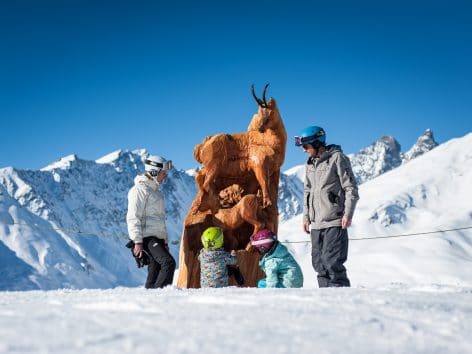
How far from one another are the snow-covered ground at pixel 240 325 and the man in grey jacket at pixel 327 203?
1.83m

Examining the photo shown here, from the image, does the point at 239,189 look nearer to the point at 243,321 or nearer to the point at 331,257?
the point at 331,257

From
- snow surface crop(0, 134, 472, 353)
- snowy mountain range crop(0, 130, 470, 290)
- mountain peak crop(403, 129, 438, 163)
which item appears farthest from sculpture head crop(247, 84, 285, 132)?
mountain peak crop(403, 129, 438, 163)

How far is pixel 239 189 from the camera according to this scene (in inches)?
274

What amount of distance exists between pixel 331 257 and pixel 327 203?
1.52 ft

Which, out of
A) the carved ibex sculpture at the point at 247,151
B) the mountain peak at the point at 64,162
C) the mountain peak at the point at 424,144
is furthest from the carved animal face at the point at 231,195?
the mountain peak at the point at 424,144

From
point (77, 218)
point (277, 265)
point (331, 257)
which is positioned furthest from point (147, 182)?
point (77, 218)

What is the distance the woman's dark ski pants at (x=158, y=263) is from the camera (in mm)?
5012

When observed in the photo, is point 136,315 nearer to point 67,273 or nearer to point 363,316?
point 363,316

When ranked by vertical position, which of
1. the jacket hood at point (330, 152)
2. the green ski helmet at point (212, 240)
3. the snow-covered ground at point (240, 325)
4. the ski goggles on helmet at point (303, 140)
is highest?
the ski goggles on helmet at point (303, 140)

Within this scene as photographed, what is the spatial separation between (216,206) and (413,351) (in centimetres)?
506

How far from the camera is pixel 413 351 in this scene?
177 centimetres

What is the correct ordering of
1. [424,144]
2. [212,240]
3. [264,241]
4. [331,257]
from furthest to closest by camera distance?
[424,144], [212,240], [264,241], [331,257]

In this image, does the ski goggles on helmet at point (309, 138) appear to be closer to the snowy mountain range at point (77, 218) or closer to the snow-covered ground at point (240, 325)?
the snow-covered ground at point (240, 325)

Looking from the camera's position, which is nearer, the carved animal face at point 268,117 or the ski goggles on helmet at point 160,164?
the ski goggles on helmet at point 160,164
